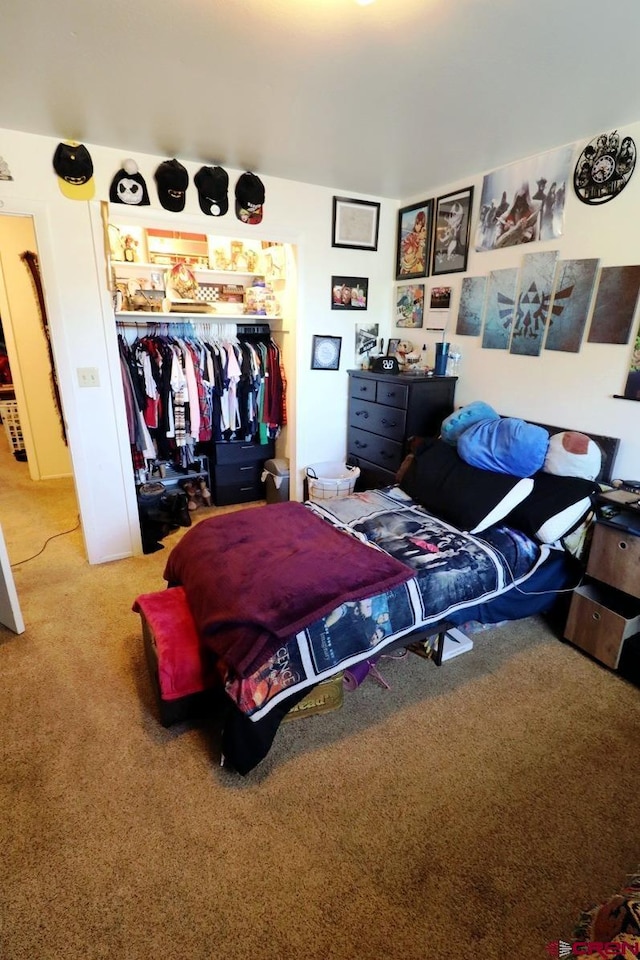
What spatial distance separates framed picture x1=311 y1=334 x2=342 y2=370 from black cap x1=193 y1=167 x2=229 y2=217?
1071 mm

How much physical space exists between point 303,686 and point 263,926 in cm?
63

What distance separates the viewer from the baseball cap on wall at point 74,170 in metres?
2.51

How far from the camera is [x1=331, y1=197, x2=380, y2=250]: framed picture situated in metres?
3.41

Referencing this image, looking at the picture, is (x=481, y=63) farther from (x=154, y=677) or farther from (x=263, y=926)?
(x=263, y=926)

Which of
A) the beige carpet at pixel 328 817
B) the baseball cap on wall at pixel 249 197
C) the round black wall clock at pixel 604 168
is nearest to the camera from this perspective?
the beige carpet at pixel 328 817

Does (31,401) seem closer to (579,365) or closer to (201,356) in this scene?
(201,356)

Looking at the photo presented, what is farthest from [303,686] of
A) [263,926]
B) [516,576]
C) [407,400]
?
[407,400]

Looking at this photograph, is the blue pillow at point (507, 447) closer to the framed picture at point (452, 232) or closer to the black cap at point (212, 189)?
the framed picture at point (452, 232)

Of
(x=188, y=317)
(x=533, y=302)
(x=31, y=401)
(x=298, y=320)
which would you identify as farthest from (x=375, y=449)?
(x=31, y=401)

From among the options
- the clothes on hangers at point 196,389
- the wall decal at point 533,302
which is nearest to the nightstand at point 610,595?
the wall decal at point 533,302

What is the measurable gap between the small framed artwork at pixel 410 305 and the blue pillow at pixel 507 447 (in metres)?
1.30

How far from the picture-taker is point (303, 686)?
1.69m

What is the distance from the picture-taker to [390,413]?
332 cm

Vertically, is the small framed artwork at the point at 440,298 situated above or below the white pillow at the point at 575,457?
above
